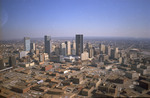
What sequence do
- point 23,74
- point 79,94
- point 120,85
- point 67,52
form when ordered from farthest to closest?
point 67,52
point 23,74
point 120,85
point 79,94

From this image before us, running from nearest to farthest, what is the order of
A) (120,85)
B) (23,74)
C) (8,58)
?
(120,85) → (23,74) → (8,58)

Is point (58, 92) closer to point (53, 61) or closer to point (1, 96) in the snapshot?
point (1, 96)

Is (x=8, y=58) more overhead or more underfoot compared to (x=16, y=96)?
more overhead

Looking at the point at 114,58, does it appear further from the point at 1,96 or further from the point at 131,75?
the point at 1,96

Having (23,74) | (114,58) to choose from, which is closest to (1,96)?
(23,74)

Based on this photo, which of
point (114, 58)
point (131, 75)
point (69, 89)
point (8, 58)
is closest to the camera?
point (69, 89)

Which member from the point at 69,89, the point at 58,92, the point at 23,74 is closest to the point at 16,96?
the point at 58,92

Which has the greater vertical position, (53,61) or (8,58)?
(8,58)

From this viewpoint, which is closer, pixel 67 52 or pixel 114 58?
pixel 114 58

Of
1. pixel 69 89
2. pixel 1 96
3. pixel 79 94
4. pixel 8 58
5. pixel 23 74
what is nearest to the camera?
pixel 1 96
